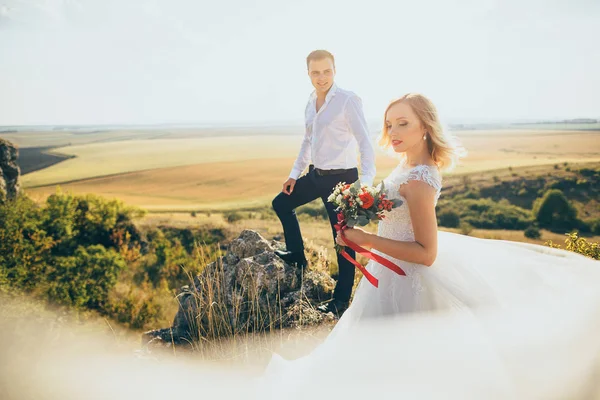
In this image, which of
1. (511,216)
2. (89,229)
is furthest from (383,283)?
(511,216)

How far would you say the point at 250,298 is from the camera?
5.12m

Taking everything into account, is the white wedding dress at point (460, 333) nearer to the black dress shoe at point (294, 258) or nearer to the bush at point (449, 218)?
the black dress shoe at point (294, 258)

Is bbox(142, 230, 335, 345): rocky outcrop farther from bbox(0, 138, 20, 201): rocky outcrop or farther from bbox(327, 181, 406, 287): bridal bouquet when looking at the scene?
bbox(0, 138, 20, 201): rocky outcrop

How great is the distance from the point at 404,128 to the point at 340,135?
201cm

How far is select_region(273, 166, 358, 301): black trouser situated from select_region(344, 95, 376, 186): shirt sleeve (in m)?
0.25

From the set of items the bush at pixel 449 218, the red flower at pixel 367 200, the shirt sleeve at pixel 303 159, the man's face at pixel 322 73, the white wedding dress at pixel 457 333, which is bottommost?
the bush at pixel 449 218

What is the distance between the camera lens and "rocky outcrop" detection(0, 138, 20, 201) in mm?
20938

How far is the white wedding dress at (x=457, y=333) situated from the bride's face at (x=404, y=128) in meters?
0.18

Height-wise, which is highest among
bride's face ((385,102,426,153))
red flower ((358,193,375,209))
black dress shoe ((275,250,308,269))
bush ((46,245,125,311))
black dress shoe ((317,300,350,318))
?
bride's face ((385,102,426,153))

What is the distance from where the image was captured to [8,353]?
25.7ft

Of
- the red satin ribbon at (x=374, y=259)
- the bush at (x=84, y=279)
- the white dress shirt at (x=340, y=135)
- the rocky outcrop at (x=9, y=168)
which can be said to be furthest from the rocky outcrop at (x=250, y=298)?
the rocky outcrop at (x=9, y=168)

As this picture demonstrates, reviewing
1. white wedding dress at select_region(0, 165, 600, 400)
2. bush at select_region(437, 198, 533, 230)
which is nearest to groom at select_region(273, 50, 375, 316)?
white wedding dress at select_region(0, 165, 600, 400)

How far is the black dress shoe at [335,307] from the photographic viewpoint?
482 cm

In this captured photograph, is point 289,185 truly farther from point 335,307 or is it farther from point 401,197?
point 401,197
